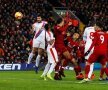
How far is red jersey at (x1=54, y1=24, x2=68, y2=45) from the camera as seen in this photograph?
61.7ft

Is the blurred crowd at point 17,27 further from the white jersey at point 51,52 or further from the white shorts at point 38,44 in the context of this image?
the white jersey at point 51,52

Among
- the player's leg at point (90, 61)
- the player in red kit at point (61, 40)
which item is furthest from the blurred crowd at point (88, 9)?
the player's leg at point (90, 61)

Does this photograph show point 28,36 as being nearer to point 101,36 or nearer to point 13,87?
point 101,36

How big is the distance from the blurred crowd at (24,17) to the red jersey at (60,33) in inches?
398

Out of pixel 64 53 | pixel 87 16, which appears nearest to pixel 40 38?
pixel 64 53

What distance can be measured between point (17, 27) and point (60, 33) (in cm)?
1437

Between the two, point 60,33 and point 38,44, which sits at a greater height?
point 60,33

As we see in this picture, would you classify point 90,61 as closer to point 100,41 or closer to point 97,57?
point 97,57

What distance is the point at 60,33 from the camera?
19.0 meters

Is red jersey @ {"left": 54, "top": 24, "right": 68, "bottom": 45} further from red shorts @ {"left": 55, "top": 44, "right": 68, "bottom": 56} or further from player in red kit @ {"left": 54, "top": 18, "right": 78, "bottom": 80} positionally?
red shorts @ {"left": 55, "top": 44, "right": 68, "bottom": 56}

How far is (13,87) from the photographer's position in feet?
49.3

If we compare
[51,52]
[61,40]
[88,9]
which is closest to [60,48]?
[61,40]

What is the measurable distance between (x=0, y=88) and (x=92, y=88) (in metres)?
2.82

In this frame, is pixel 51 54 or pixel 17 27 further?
pixel 17 27
